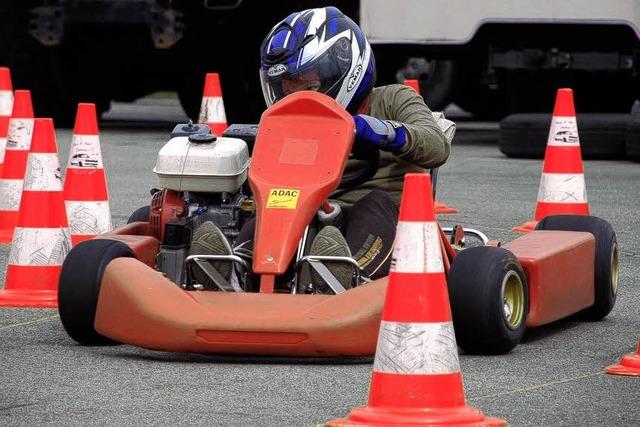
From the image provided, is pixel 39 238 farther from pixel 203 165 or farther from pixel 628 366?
pixel 628 366

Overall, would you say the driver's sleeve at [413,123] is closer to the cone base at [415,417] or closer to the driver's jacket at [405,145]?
the driver's jacket at [405,145]

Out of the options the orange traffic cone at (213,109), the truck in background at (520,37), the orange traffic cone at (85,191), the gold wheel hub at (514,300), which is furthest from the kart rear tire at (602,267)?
the truck in background at (520,37)

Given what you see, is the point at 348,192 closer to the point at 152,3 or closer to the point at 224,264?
the point at 224,264

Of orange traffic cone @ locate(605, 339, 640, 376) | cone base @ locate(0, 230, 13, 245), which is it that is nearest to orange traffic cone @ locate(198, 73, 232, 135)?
cone base @ locate(0, 230, 13, 245)

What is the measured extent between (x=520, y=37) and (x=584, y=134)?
131 cm

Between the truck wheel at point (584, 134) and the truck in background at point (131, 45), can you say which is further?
the truck in background at point (131, 45)

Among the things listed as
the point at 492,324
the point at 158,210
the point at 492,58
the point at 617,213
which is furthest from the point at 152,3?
the point at 492,324

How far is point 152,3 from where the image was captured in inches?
644

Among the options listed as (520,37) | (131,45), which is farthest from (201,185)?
(131,45)

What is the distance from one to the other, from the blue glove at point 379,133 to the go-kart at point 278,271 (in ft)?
0.14

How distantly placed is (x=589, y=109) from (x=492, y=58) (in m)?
2.53

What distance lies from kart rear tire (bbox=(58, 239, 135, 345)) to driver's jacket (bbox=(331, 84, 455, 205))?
3.08 ft

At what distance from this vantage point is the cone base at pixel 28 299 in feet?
23.6

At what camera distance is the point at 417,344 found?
184 inches
